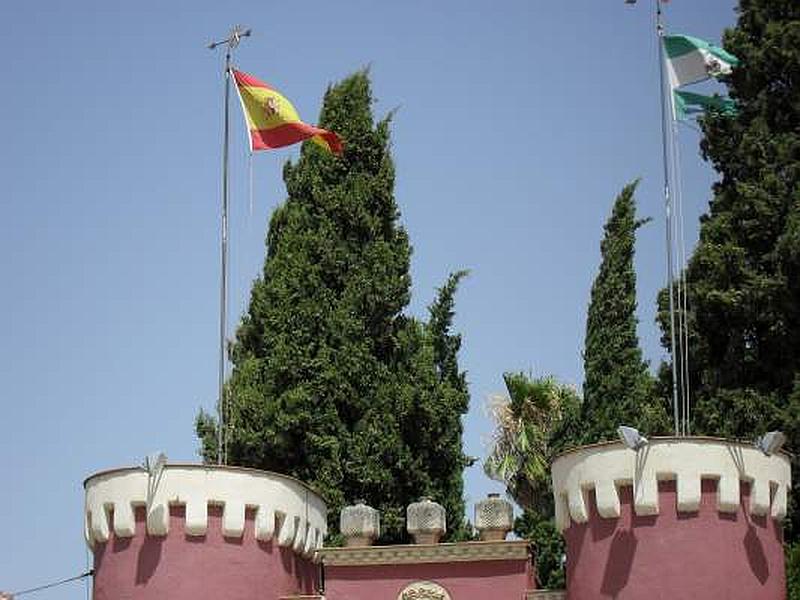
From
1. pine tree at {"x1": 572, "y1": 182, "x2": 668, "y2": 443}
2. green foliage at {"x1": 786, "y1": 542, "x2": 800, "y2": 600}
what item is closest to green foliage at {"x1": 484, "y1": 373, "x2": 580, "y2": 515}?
pine tree at {"x1": 572, "y1": 182, "x2": 668, "y2": 443}

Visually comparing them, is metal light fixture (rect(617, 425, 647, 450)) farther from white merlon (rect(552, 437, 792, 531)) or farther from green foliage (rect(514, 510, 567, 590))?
green foliage (rect(514, 510, 567, 590))

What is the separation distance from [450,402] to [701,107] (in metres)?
9.90

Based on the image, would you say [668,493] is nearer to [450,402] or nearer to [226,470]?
[226,470]

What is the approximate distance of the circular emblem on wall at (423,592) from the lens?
69.7ft

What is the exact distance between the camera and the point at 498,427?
39.2 m

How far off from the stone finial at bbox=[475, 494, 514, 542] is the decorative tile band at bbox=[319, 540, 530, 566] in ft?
0.98

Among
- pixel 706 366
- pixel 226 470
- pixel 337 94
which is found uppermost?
pixel 337 94

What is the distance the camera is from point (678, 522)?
19062mm

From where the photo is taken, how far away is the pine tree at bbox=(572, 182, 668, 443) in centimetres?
3209

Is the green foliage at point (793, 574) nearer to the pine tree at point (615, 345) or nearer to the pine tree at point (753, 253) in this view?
the pine tree at point (753, 253)

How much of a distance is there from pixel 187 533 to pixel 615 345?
14462 mm

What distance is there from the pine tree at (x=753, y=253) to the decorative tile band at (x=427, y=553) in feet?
23.9

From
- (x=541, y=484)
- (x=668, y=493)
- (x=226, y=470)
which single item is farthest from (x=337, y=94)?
(x=668, y=493)

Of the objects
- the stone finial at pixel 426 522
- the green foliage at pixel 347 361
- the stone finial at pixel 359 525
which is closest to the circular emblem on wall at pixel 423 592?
the stone finial at pixel 426 522
